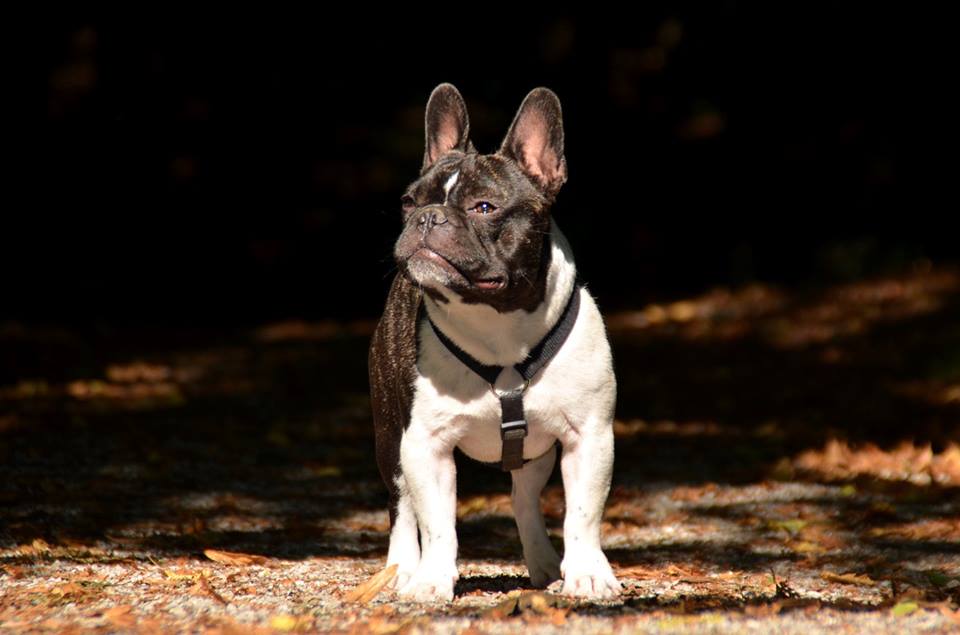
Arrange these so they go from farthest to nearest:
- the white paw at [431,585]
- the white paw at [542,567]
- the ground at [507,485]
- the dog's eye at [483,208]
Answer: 1. the white paw at [542,567]
2. the dog's eye at [483,208]
3. the white paw at [431,585]
4. the ground at [507,485]

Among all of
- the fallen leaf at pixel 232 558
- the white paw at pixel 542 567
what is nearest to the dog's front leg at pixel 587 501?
the white paw at pixel 542 567

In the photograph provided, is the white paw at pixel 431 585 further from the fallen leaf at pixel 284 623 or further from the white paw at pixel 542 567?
the fallen leaf at pixel 284 623

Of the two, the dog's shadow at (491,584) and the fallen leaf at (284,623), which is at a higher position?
the fallen leaf at (284,623)

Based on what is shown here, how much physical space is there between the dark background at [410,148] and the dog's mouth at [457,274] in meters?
13.2

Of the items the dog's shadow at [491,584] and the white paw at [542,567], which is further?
the white paw at [542,567]

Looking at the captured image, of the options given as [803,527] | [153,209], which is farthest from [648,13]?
[803,527]

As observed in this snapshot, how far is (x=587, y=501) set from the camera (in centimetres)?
498

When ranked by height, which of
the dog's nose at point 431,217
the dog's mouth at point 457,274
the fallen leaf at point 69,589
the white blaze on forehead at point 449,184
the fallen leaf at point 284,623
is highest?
the white blaze on forehead at point 449,184

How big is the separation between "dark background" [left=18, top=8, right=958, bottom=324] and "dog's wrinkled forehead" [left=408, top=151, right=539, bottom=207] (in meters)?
12.8

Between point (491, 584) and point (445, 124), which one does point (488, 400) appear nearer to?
point (491, 584)

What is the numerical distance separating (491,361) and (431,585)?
0.85 metres

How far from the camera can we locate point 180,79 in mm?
18797

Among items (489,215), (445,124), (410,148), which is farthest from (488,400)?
(410,148)

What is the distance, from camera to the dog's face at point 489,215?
4922mm
